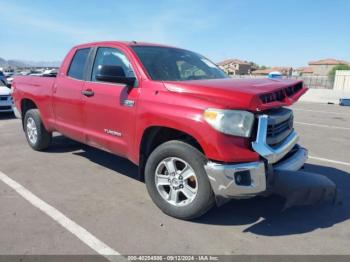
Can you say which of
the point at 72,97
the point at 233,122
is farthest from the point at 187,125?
the point at 72,97

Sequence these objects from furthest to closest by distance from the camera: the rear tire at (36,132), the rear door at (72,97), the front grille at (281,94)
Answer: the rear tire at (36,132), the rear door at (72,97), the front grille at (281,94)

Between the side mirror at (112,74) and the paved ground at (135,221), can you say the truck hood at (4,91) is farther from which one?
the side mirror at (112,74)

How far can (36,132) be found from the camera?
6.43 metres

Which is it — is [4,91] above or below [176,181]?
above

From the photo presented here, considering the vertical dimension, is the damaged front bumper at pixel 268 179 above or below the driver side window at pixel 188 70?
below

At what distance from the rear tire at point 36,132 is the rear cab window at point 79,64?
4.29 ft

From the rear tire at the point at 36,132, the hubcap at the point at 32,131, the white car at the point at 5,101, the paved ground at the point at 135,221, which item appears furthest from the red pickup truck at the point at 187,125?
the white car at the point at 5,101

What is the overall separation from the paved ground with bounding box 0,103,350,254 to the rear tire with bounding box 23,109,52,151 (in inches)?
30.9

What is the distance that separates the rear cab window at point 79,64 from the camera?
17.2 ft

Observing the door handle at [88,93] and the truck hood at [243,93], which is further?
the door handle at [88,93]

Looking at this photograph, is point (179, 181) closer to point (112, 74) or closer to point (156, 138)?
point (156, 138)

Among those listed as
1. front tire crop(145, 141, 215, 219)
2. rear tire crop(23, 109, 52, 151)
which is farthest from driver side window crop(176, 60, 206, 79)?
rear tire crop(23, 109, 52, 151)

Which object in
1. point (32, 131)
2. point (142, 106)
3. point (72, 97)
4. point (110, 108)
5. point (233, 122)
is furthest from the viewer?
point (32, 131)

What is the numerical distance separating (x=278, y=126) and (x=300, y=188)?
0.68 meters
